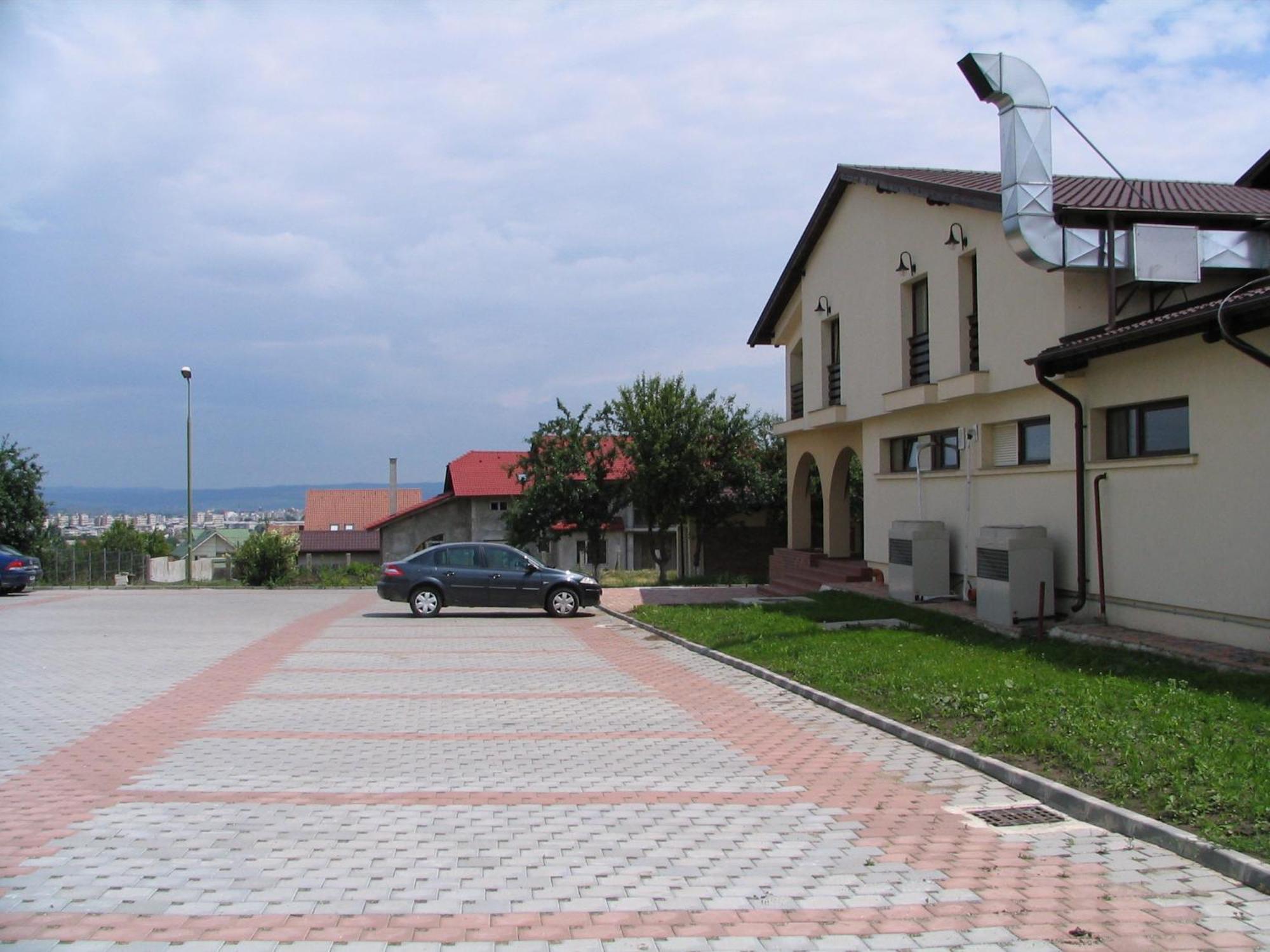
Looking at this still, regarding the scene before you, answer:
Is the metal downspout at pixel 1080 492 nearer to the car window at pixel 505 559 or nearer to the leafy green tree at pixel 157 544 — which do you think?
the car window at pixel 505 559

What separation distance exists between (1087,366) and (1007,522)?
292 cm

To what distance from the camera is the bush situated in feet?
112

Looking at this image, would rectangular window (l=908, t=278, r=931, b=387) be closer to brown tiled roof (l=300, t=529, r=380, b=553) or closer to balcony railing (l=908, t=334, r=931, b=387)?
balcony railing (l=908, t=334, r=931, b=387)

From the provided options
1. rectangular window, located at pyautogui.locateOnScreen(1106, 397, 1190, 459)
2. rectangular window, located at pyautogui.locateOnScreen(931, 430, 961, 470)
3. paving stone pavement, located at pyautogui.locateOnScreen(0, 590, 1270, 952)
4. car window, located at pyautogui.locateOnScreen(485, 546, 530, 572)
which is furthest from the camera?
car window, located at pyautogui.locateOnScreen(485, 546, 530, 572)

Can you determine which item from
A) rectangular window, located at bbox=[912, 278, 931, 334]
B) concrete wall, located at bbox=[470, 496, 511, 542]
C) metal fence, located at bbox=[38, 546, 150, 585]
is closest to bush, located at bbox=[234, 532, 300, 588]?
metal fence, located at bbox=[38, 546, 150, 585]

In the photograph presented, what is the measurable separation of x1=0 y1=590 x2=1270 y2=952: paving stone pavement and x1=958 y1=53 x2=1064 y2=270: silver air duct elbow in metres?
6.52

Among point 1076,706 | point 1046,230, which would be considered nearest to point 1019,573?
point 1046,230

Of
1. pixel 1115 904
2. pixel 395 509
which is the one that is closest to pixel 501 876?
pixel 1115 904

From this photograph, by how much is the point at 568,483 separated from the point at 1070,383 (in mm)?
23427

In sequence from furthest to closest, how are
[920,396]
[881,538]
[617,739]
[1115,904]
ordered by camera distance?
[881,538] → [920,396] → [617,739] → [1115,904]

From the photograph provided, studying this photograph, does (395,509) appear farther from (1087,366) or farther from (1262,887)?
(1262,887)

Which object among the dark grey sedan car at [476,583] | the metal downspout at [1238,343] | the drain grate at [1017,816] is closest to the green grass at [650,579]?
the dark grey sedan car at [476,583]

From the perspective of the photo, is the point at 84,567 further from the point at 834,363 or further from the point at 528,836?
the point at 528,836

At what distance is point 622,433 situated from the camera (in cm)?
3541
